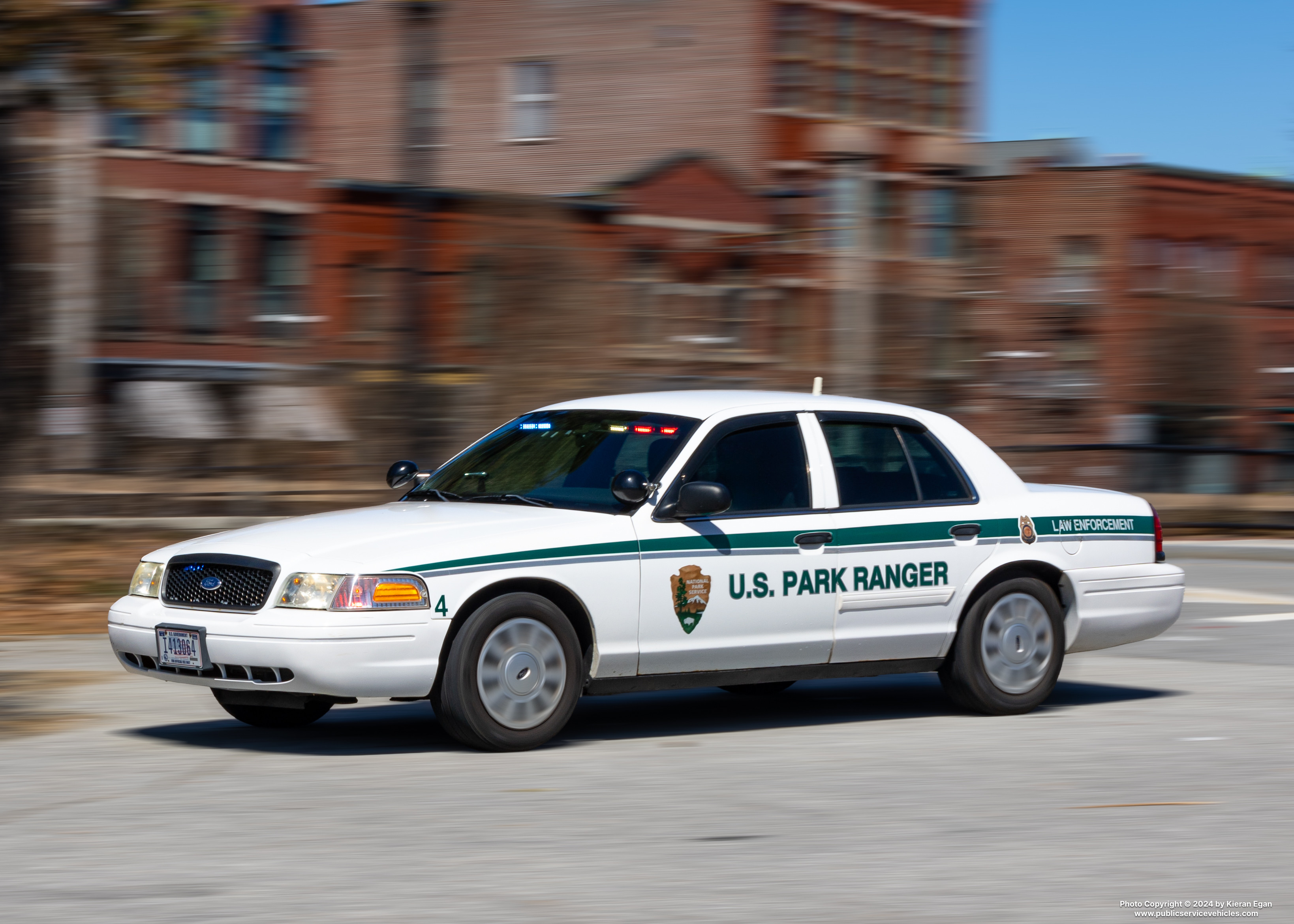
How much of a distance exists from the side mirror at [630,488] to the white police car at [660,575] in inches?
0.8

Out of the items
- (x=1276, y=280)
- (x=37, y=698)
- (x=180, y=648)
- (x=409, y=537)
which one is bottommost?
(x=37, y=698)

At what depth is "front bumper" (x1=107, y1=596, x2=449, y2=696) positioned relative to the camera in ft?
24.2

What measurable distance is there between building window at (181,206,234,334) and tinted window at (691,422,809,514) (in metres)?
13.7

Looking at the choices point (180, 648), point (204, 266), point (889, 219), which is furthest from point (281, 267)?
point (180, 648)

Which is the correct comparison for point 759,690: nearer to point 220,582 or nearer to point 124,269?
point 220,582

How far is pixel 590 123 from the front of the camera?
36906 mm

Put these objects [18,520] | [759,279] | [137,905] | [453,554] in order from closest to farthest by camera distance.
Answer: [137,905] < [453,554] < [18,520] < [759,279]

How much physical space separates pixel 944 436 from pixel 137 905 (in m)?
5.16

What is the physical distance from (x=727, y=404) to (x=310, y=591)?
230 centimetres

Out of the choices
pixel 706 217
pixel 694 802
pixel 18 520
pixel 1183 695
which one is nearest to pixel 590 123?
→ pixel 706 217

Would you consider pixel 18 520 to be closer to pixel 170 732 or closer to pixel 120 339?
pixel 120 339

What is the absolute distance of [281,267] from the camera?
26.4 meters

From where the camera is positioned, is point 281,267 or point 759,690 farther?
point 281,267

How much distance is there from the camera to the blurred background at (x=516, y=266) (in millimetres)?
17531
